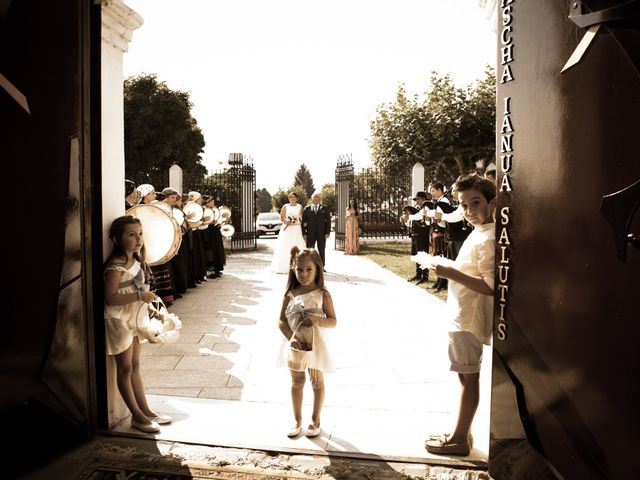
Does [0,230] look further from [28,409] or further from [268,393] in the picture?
[268,393]

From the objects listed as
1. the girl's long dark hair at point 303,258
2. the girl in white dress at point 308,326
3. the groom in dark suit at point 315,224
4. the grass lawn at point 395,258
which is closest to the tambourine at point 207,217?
the groom in dark suit at point 315,224

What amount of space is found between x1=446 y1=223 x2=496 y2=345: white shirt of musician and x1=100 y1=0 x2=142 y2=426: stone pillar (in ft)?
7.48

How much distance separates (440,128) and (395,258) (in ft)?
38.0

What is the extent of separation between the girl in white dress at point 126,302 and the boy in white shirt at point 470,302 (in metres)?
1.90

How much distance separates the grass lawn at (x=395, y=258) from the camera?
1110cm

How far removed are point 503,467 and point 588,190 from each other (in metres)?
1.57

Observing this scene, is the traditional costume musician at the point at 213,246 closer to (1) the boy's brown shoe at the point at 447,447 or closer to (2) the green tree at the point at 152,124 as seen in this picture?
(1) the boy's brown shoe at the point at 447,447

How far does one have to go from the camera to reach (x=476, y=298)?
3.04 metres

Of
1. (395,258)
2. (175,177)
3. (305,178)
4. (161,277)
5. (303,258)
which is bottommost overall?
(395,258)

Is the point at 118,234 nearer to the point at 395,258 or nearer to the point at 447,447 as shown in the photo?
the point at 447,447

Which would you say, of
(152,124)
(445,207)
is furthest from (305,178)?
(445,207)

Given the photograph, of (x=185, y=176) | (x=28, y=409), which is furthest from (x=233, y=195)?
(x=28, y=409)

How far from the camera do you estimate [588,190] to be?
2154 mm

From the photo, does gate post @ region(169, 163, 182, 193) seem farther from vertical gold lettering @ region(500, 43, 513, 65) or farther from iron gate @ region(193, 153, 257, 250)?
vertical gold lettering @ region(500, 43, 513, 65)
